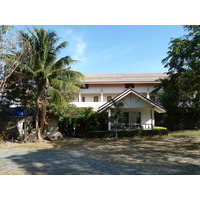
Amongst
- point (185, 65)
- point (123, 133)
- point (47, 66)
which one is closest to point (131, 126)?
point (123, 133)

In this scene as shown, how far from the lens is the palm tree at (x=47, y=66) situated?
43.6 ft

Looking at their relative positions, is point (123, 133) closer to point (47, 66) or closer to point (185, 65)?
point (185, 65)

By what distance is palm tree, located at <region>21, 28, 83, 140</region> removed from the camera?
13286 millimetres

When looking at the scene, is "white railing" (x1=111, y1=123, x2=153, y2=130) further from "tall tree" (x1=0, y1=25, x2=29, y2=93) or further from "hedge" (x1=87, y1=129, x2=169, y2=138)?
"tall tree" (x1=0, y1=25, x2=29, y2=93)

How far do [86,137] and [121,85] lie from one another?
41.3 feet

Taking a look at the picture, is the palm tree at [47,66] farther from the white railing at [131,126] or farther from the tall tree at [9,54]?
the white railing at [131,126]

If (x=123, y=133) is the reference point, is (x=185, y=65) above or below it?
above

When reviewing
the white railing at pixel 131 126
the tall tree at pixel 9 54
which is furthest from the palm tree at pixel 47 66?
the white railing at pixel 131 126

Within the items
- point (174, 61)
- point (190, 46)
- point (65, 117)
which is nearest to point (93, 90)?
point (65, 117)

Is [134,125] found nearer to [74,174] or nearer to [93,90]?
[93,90]

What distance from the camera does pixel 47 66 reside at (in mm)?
14117

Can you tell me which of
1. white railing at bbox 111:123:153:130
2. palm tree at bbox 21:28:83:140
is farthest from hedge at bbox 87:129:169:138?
palm tree at bbox 21:28:83:140

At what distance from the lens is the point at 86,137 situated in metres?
16.5

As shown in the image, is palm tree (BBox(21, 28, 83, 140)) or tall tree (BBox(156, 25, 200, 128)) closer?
tall tree (BBox(156, 25, 200, 128))
